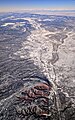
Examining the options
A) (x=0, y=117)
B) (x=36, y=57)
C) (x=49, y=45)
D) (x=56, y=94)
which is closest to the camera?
(x=0, y=117)

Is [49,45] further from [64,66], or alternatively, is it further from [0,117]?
[0,117]

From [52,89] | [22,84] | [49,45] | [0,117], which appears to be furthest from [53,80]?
[49,45]

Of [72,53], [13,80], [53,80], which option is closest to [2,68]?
[13,80]

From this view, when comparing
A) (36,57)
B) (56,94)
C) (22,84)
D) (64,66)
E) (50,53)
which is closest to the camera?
A: (56,94)

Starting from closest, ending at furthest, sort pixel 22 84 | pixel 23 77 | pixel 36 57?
pixel 22 84, pixel 23 77, pixel 36 57

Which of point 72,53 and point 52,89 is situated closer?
point 52,89

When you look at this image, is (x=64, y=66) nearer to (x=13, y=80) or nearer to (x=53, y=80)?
(x=53, y=80)

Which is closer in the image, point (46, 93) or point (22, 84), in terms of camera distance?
point (46, 93)

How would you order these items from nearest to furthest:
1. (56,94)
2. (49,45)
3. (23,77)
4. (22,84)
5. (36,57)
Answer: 1. (56,94)
2. (22,84)
3. (23,77)
4. (36,57)
5. (49,45)
